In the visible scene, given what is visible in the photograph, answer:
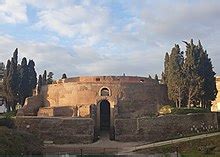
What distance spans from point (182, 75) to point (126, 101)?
20.3ft

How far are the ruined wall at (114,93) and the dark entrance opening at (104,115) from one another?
4.37ft

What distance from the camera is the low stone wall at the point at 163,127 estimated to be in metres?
31.4

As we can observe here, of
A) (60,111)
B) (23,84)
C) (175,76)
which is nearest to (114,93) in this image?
(60,111)

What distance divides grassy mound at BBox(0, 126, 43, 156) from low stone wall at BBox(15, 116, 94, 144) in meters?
4.92

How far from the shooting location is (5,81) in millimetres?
40281

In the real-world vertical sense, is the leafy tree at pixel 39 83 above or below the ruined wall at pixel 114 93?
above

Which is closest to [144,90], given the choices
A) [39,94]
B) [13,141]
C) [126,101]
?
[126,101]

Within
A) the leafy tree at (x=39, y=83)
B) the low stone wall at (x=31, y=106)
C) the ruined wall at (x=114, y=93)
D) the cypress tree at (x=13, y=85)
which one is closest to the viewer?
the low stone wall at (x=31, y=106)

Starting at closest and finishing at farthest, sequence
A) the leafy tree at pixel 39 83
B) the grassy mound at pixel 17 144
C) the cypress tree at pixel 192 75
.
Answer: the grassy mound at pixel 17 144 → the cypress tree at pixel 192 75 → the leafy tree at pixel 39 83

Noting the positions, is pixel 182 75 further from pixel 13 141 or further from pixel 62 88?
pixel 13 141

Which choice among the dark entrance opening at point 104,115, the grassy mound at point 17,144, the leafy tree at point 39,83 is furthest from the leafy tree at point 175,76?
the grassy mound at point 17,144

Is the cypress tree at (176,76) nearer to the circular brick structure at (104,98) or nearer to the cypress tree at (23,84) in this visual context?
the circular brick structure at (104,98)

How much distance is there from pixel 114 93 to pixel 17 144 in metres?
16.7

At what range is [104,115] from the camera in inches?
1513
